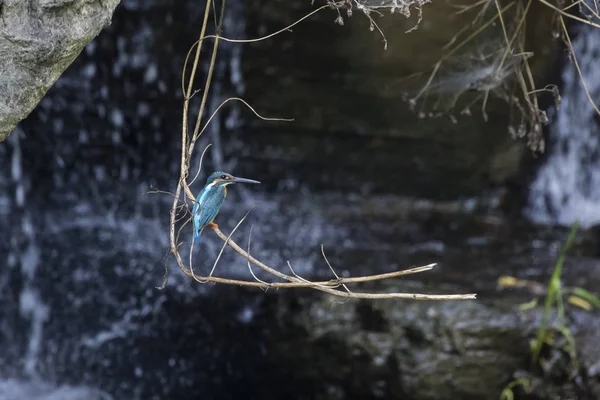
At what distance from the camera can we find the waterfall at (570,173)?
16.8ft

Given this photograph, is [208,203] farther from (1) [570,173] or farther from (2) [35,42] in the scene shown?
(1) [570,173]

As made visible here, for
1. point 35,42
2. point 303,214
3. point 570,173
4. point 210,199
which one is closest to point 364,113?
point 303,214

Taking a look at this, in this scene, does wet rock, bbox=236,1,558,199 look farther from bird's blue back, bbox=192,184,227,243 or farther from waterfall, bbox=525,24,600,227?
bird's blue back, bbox=192,184,227,243

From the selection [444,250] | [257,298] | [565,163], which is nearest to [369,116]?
[444,250]

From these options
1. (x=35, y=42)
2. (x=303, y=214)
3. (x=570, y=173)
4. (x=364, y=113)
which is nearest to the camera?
(x=35, y=42)

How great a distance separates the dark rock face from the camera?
1.59 metres

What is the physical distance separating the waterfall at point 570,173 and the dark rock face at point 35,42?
428 cm

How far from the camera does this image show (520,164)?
511 centimetres

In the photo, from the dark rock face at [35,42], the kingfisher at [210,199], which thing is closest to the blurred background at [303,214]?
the kingfisher at [210,199]

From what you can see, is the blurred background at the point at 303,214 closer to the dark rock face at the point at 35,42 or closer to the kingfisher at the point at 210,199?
the kingfisher at the point at 210,199

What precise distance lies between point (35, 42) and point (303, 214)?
3.60 metres

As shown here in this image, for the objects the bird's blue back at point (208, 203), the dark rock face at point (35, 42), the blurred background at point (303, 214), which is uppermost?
the dark rock face at point (35, 42)

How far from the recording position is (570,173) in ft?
17.3

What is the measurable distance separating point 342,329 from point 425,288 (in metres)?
0.58
